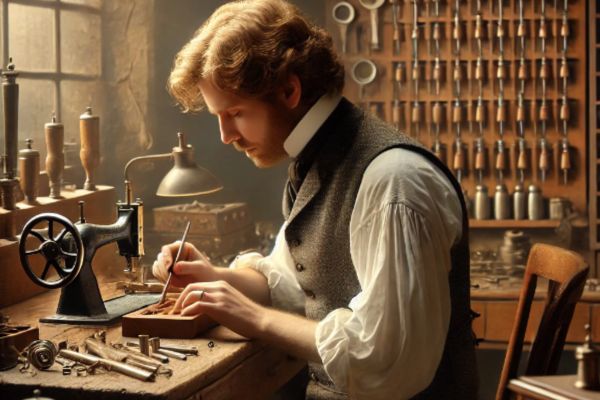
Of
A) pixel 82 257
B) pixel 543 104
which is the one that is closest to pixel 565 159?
pixel 543 104

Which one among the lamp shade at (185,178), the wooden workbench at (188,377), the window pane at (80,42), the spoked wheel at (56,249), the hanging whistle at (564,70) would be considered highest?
the window pane at (80,42)

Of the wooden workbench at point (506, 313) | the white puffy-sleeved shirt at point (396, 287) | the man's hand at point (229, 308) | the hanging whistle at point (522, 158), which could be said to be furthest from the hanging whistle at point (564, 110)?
the man's hand at point (229, 308)

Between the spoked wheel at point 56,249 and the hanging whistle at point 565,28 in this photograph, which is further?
the hanging whistle at point 565,28

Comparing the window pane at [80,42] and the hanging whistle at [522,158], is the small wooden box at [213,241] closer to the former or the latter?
the window pane at [80,42]

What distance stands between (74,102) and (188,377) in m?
3.43

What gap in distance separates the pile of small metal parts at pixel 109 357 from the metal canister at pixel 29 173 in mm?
1185

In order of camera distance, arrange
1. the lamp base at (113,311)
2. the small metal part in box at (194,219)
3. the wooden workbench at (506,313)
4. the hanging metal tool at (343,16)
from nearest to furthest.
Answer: the lamp base at (113,311), the wooden workbench at (506,313), the small metal part in box at (194,219), the hanging metal tool at (343,16)

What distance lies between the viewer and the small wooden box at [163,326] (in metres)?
2.55

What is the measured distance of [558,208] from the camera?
575cm

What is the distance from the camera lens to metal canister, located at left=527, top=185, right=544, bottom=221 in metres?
5.77

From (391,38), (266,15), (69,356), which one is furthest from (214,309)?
(391,38)

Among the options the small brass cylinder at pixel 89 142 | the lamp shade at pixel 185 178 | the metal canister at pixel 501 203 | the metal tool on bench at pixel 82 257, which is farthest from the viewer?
the metal canister at pixel 501 203


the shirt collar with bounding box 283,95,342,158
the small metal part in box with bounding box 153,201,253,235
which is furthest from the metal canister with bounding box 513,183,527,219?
the shirt collar with bounding box 283,95,342,158

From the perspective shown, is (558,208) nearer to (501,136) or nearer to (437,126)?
(501,136)
